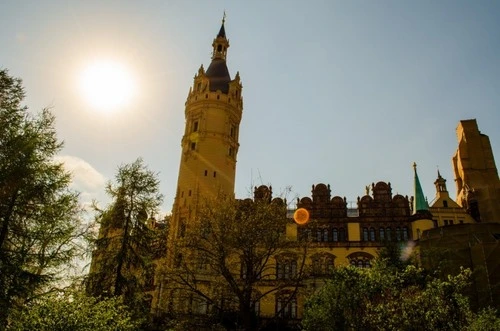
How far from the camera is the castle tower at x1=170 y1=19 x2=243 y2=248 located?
1769 inches

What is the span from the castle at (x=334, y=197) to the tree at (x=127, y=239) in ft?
46.4

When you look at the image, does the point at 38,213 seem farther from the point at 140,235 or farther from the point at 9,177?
the point at 140,235

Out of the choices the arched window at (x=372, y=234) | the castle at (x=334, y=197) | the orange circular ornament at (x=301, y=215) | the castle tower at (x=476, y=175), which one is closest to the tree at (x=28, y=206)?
the castle at (x=334, y=197)

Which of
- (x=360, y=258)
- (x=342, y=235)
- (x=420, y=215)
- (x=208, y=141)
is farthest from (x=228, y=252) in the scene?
(x=420, y=215)

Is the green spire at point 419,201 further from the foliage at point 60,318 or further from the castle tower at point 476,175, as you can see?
the foliage at point 60,318

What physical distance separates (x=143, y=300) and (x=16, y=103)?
12.9 metres

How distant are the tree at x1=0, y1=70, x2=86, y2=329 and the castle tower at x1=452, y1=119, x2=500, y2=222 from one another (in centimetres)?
4349

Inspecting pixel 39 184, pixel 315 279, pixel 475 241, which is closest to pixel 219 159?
pixel 315 279

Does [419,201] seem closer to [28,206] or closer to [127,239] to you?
[127,239]

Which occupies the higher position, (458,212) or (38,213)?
(458,212)

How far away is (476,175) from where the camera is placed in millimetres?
49406

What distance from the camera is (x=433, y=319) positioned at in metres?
15.4

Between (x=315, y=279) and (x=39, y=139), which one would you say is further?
(x=315, y=279)

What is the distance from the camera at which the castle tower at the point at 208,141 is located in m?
44.9
